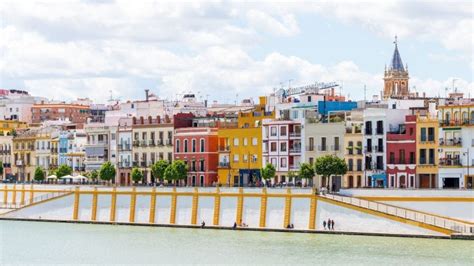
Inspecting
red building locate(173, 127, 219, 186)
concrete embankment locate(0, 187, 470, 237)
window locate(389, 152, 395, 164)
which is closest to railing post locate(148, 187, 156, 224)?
concrete embankment locate(0, 187, 470, 237)

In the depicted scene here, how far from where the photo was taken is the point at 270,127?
81.8m

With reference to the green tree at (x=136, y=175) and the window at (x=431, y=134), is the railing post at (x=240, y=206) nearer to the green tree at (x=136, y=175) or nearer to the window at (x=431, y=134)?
the window at (x=431, y=134)

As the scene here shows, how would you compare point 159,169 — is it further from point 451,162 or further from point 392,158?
point 451,162

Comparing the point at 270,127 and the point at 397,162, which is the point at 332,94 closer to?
the point at 270,127

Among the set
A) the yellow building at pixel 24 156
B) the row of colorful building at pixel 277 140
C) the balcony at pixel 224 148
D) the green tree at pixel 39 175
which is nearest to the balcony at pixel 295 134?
the row of colorful building at pixel 277 140

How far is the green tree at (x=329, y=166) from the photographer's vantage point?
244ft

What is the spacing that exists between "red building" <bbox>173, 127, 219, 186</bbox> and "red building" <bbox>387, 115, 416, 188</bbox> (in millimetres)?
14371

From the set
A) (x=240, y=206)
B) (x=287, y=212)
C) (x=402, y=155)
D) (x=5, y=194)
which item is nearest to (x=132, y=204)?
(x=240, y=206)

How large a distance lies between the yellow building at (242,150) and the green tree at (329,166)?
8615 millimetres

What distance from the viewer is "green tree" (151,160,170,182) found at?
278 feet

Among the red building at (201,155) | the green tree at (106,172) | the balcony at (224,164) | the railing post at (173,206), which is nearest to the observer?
the railing post at (173,206)

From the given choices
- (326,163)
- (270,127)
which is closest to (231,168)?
(270,127)

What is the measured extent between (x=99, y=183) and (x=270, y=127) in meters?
12.0

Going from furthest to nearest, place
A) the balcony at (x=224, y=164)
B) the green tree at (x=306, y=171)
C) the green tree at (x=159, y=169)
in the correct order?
1. the green tree at (x=159, y=169)
2. the balcony at (x=224, y=164)
3. the green tree at (x=306, y=171)
